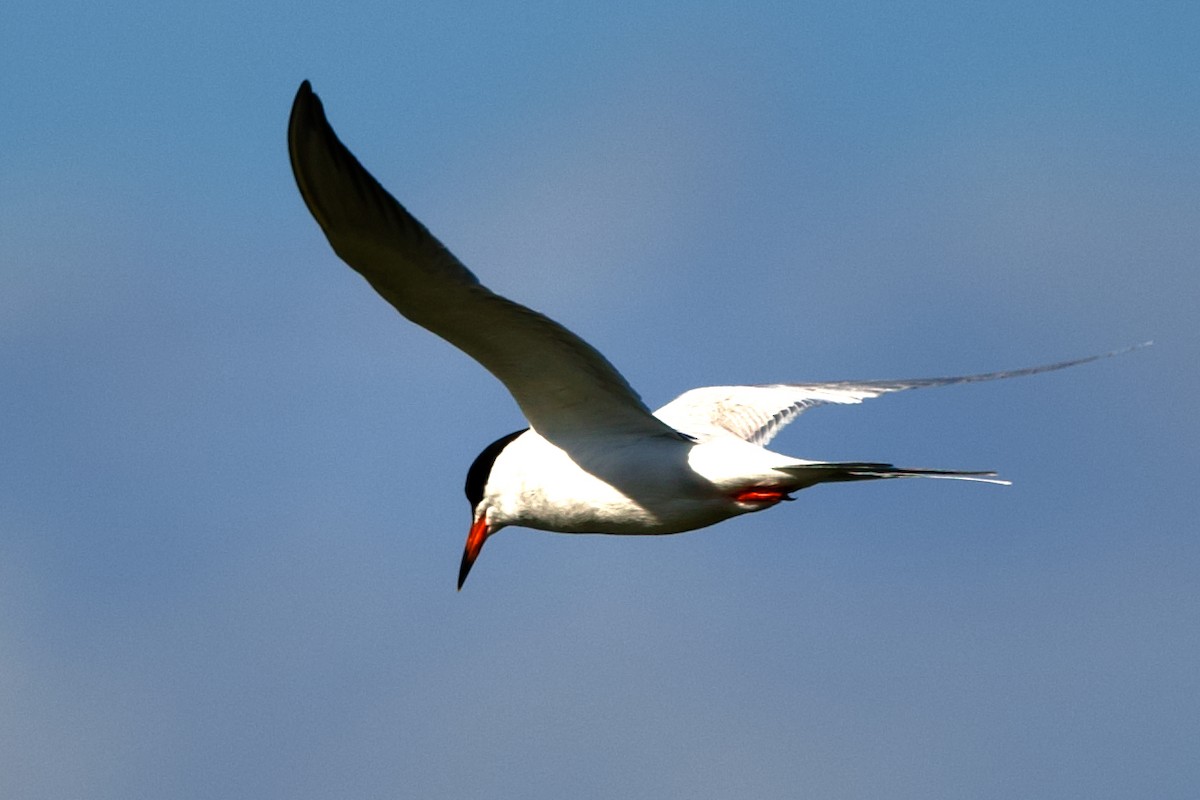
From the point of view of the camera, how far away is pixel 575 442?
8508 mm

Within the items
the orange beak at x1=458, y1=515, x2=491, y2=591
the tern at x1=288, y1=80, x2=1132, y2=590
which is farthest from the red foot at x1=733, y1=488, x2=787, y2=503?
the orange beak at x1=458, y1=515, x2=491, y2=591

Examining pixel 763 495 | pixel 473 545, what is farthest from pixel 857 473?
pixel 473 545

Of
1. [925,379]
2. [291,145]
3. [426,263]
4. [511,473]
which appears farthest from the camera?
[925,379]

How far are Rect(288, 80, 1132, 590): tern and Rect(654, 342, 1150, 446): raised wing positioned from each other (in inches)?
0.4

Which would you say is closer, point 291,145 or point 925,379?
point 291,145

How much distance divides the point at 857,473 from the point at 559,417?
1.72m

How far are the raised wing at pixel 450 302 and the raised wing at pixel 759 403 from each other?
976 millimetres

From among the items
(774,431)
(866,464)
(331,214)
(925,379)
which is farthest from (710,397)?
(331,214)

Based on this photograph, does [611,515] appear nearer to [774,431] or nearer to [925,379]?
[774,431]

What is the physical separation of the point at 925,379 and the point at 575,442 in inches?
87.4

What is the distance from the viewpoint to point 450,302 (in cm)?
730

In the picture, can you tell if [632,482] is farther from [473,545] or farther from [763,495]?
[473,545]

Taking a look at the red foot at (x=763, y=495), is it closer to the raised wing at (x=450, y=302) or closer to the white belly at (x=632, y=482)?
the white belly at (x=632, y=482)

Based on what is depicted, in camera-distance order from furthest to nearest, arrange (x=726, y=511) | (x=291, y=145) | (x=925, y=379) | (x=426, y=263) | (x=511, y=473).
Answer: (x=925, y=379), (x=511, y=473), (x=726, y=511), (x=426, y=263), (x=291, y=145)
